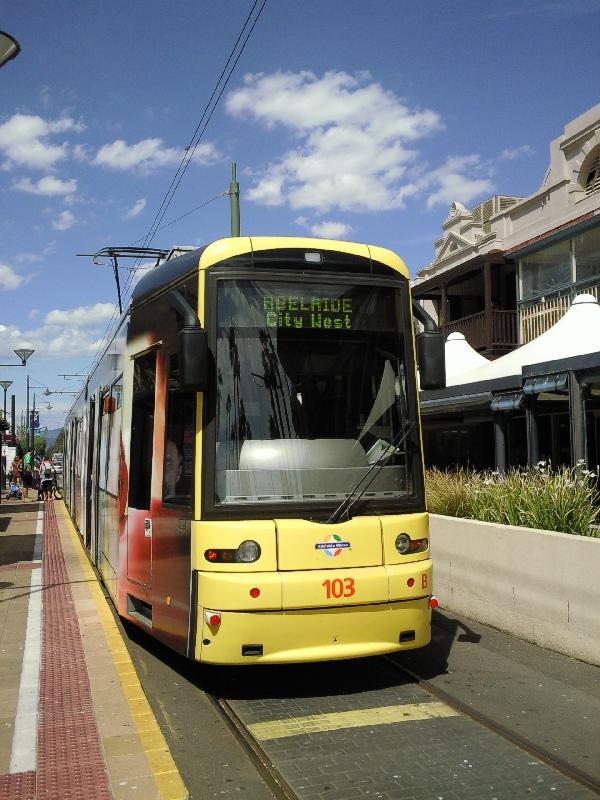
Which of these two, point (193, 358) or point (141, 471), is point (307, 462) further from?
point (141, 471)

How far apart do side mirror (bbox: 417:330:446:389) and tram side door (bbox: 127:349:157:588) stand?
215 cm

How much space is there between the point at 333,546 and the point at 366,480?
1.86ft

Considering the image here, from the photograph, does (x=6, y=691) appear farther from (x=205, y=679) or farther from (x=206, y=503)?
(x=206, y=503)

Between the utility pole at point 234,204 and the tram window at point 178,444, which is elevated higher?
the utility pole at point 234,204

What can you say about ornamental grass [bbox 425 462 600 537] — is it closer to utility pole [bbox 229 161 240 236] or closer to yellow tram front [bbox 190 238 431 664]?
yellow tram front [bbox 190 238 431 664]

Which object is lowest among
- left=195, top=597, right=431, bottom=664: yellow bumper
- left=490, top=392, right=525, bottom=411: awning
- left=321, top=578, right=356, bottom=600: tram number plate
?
left=195, top=597, right=431, bottom=664: yellow bumper

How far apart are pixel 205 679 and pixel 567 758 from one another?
2.86 m

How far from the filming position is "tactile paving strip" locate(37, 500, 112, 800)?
175 inches

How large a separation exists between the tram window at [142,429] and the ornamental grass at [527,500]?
12.7 feet

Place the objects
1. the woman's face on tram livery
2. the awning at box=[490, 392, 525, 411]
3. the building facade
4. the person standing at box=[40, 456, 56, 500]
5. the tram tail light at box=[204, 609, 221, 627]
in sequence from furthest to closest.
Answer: the person standing at box=[40, 456, 56, 500], the building facade, the awning at box=[490, 392, 525, 411], the woman's face on tram livery, the tram tail light at box=[204, 609, 221, 627]

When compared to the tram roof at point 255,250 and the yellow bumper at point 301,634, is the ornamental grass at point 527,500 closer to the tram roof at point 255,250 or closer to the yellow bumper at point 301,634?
the yellow bumper at point 301,634

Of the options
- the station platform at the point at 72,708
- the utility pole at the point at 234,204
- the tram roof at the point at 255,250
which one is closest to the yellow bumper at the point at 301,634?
the station platform at the point at 72,708

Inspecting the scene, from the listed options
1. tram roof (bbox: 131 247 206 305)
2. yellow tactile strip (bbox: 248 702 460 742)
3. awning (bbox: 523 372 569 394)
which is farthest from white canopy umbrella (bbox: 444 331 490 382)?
yellow tactile strip (bbox: 248 702 460 742)

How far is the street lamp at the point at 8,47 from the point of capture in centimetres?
759
